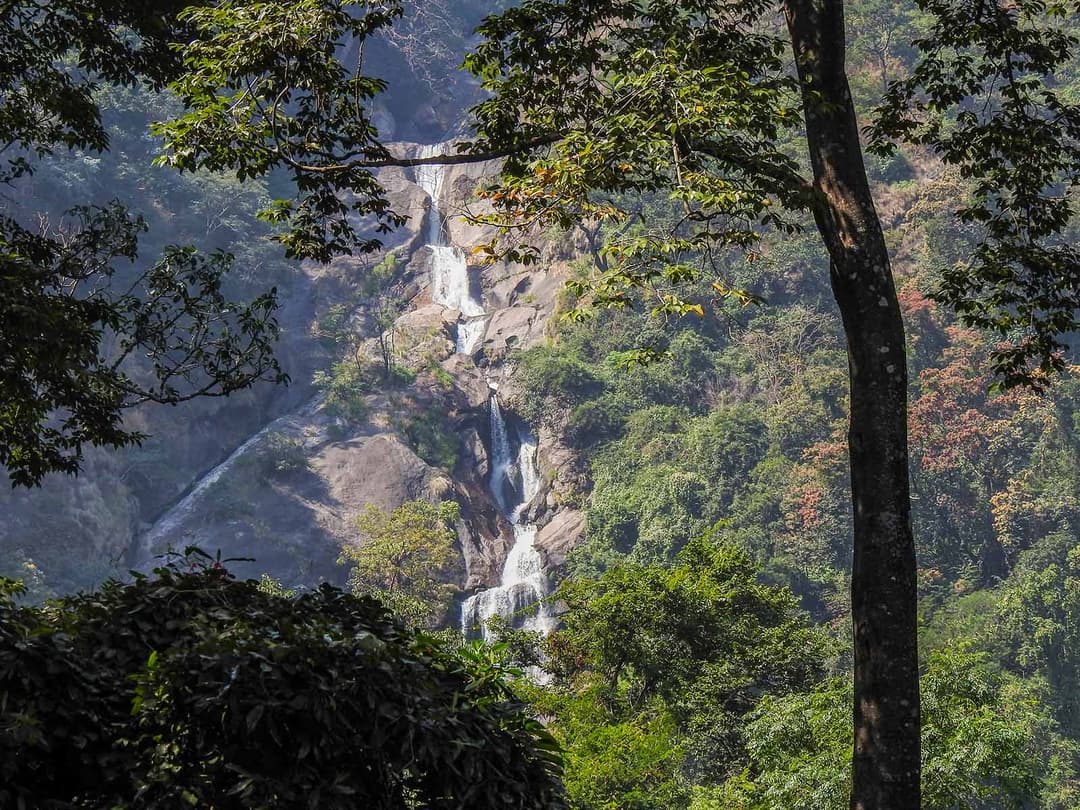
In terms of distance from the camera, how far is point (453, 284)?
4438 cm

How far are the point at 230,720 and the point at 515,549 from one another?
33074mm

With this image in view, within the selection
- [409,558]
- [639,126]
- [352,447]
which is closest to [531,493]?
[352,447]

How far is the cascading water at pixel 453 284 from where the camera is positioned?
4241 centimetres

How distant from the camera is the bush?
2676mm

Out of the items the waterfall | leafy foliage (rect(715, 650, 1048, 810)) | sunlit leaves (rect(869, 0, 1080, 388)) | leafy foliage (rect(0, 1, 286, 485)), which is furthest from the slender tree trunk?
the waterfall

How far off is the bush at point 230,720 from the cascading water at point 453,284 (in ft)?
126

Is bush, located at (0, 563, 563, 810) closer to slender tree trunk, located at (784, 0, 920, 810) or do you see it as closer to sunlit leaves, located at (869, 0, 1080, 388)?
slender tree trunk, located at (784, 0, 920, 810)

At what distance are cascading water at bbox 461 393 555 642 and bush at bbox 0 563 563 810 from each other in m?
26.6

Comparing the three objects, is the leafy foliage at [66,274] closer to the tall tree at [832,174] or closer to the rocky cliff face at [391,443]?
the tall tree at [832,174]

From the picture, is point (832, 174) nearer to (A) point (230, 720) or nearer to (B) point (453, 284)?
(A) point (230, 720)

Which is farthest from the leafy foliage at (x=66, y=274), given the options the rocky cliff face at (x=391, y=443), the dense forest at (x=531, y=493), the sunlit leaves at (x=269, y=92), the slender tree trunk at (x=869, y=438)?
the rocky cliff face at (x=391, y=443)

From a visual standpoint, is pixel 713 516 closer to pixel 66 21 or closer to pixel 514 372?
pixel 514 372

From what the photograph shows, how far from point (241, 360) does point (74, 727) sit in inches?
246

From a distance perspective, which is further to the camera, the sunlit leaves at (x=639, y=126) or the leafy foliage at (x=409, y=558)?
the leafy foliage at (x=409, y=558)
